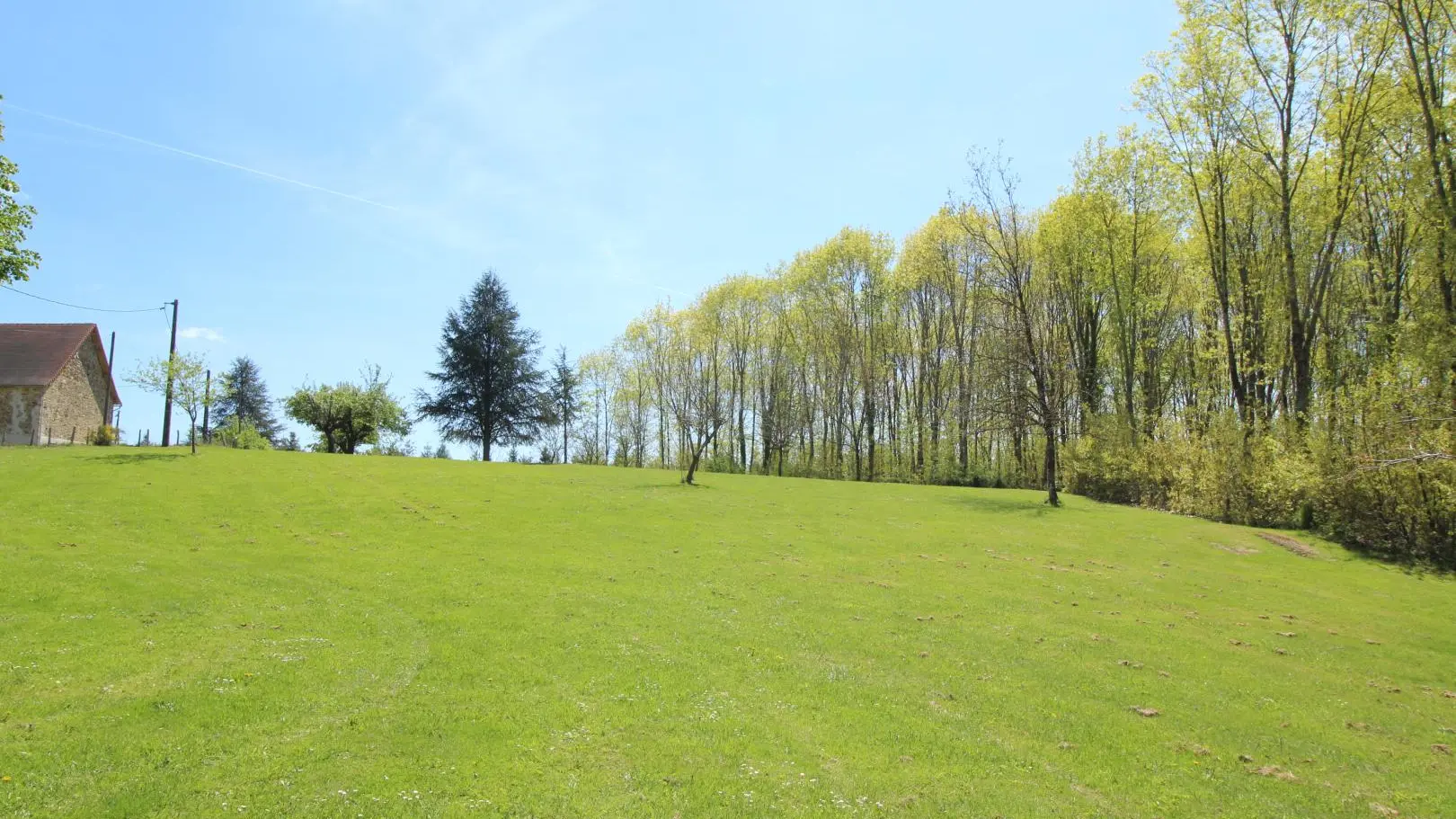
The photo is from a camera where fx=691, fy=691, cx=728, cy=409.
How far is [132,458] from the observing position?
90.2ft

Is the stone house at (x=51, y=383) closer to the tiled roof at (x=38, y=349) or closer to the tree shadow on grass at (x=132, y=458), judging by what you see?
the tiled roof at (x=38, y=349)

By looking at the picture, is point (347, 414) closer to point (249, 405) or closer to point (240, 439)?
point (240, 439)

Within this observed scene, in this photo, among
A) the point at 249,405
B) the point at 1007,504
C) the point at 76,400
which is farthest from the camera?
the point at 249,405

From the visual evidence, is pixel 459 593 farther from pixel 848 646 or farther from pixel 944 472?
pixel 944 472

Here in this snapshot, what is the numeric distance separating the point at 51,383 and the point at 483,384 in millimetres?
26325

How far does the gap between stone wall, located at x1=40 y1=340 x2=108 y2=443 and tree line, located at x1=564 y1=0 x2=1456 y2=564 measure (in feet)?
133

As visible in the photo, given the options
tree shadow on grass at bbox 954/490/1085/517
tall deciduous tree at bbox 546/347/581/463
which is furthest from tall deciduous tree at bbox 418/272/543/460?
tree shadow on grass at bbox 954/490/1085/517

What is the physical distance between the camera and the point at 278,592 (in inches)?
521

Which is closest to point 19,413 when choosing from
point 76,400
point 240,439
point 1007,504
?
point 76,400

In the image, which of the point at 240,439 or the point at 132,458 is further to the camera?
the point at 240,439

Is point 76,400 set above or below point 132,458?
above

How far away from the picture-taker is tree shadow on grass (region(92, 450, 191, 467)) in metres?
25.9

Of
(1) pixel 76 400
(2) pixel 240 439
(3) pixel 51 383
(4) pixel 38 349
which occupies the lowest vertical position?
(2) pixel 240 439

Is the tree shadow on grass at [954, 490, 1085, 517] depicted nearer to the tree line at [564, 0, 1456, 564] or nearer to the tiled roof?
the tree line at [564, 0, 1456, 564]
